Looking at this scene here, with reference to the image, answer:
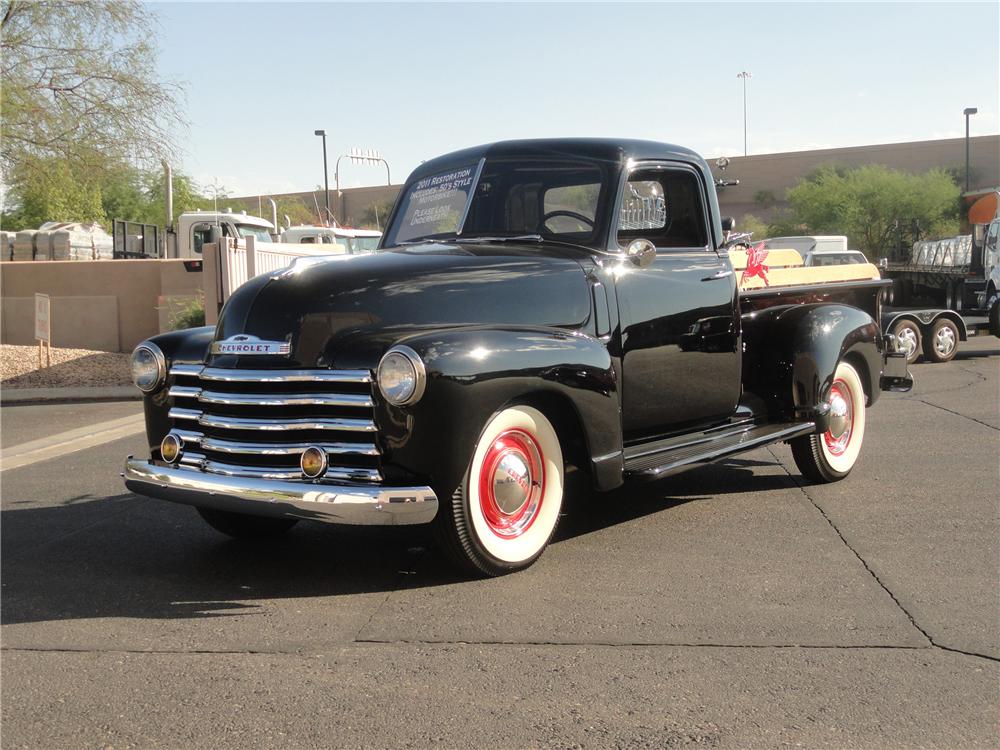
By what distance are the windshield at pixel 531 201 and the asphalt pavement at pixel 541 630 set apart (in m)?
1.68

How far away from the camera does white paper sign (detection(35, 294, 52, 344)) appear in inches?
634

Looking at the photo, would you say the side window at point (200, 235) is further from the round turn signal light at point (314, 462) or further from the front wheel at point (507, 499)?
the round turn signal light at point (314, 462)

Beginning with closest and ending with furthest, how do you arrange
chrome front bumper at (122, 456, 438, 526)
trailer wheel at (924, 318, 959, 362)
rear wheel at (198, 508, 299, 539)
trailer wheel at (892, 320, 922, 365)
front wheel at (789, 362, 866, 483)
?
chrome front bumper at (122, 456, 438, 526)
rear wheel at (198, 508, 299, 539)
front wheel at (789, 362, 866, 483)
trailer wheel at (892, 320, 922, 365)
trailer wheel at (924, 318, 959, 362)

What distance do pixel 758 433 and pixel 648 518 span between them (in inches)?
33.5

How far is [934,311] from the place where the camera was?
55.3ft

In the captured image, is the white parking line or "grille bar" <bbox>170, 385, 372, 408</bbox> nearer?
"grille bar" <bbox>170, 385, 372, 408</bbox>

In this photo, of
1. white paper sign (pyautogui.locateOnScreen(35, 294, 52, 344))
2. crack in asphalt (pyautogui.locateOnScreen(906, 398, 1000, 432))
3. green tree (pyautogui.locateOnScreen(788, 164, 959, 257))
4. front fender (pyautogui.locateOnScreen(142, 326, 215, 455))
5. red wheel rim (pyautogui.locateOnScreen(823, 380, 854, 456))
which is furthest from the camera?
green tree (pyautogui.locateOnScreen(788, 164, 959, 257))

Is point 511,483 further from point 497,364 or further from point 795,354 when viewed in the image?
point 795,354

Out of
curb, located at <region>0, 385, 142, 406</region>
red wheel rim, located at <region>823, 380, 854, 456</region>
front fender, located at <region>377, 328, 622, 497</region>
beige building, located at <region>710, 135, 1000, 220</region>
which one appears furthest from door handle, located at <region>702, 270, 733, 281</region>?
beige building, located at <region>710, 135, 1000, 220</region>

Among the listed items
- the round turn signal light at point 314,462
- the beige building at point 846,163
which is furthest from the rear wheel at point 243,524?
the beige building at point 846,163

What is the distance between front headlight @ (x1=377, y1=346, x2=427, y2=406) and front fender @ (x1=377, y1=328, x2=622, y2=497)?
0.04 metres

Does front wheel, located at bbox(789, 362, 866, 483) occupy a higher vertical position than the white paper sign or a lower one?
lower

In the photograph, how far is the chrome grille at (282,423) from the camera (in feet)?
14.5

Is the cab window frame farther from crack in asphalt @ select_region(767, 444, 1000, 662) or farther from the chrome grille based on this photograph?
the chrome grille
